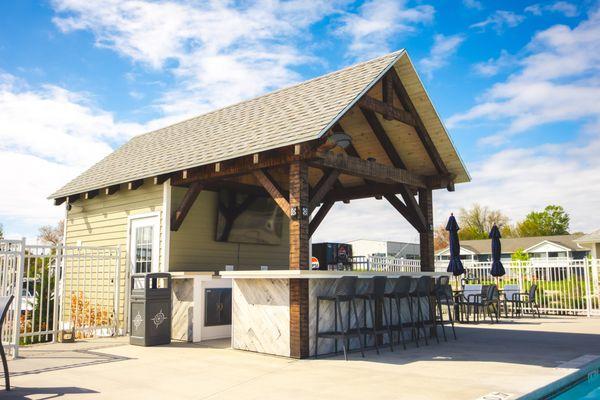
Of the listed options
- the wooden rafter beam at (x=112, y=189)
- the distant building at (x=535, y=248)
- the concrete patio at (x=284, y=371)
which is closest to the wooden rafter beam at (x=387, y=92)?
the concrete patio at (x=284, y=371)

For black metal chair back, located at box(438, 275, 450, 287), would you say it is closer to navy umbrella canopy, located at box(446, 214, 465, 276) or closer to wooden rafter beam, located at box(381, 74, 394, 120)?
navy umbrella canopy, located at box(446, 214, 465, 276)

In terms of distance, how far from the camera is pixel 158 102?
10.4 meters

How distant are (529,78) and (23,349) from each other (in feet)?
40.2

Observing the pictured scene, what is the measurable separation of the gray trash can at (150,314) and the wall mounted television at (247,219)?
2591 millimetres

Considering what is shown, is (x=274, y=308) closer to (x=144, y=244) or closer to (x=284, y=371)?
(x=284, y=371)

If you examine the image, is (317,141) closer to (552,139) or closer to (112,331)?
(112,331)

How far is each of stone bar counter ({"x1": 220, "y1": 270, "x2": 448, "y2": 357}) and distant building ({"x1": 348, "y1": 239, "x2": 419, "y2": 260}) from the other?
3906 cm

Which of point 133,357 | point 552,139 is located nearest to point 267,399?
point 133,357

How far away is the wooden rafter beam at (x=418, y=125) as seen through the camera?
1058 centimetres

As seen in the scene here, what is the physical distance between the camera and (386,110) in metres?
10.1

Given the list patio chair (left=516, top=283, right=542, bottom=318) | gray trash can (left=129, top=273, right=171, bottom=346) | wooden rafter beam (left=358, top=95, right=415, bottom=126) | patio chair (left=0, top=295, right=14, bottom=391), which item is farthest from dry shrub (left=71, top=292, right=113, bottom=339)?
patio chair (left=516, top=283, right=542, bottom=318)

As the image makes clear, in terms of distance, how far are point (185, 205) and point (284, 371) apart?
4990mm

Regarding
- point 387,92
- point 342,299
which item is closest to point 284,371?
point 342,299

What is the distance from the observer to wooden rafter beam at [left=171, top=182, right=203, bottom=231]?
10789 mm
